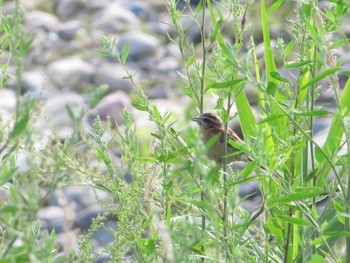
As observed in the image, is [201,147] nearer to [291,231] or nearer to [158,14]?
[291,231]

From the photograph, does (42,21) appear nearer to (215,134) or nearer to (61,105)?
(61,105)

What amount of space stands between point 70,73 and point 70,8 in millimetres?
2539

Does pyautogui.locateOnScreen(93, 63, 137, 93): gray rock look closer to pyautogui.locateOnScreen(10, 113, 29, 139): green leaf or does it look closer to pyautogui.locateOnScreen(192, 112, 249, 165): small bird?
pyautogui.locateOnScreen(192, 112, 249, 165): small bird

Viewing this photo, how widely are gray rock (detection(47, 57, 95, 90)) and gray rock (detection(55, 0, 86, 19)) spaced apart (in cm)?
201

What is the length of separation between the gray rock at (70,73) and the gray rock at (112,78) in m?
0.14

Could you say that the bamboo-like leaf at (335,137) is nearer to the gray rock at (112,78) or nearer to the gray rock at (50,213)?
the gray rock at (50,213)

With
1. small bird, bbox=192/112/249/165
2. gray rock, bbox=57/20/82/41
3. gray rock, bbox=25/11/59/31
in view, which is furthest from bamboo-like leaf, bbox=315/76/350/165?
gray rock, bbox=25/11/59/31

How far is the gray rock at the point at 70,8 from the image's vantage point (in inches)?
558

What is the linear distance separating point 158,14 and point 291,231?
36.7 ft

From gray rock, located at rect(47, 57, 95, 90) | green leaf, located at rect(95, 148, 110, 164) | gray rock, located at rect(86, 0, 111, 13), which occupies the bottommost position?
gray rock, located at rect(86, 0, 111, 13)

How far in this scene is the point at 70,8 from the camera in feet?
46.5

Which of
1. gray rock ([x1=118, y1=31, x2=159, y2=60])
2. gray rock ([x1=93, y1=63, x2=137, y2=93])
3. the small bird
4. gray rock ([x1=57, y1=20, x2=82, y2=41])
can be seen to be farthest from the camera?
gray rock ([x1=57, y1=20, x2=82, y2=41])

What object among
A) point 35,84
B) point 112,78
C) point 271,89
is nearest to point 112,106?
point 112,78

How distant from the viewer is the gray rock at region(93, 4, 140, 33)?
13016 millimetres
